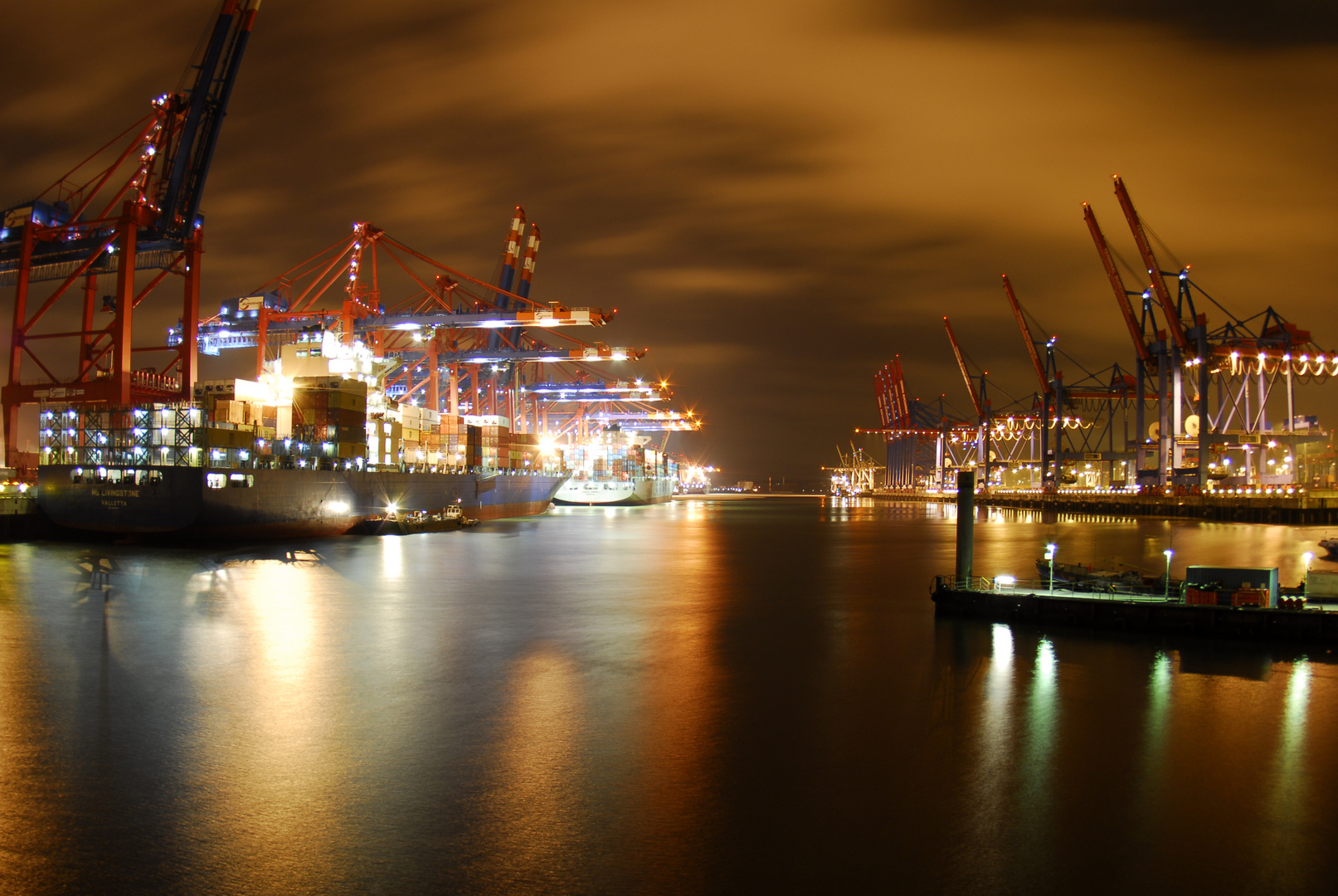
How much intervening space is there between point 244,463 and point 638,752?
32.4m

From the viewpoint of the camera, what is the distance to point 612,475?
329 feet

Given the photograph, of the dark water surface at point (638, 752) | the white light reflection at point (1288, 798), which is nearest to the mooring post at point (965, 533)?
the dark water surface at point (638, 752)

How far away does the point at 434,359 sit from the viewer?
5769cm

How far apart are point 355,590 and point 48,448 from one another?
2199 cm

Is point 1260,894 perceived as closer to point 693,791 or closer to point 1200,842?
point 1200,842

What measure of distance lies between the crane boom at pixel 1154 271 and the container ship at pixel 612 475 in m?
54.9

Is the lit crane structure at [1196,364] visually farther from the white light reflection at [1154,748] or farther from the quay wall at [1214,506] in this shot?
the white light reflection at [1154,748]

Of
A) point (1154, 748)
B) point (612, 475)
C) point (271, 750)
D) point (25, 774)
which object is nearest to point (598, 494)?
point (612, 475)

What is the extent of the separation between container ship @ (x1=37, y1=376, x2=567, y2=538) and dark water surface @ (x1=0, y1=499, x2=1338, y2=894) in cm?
1527

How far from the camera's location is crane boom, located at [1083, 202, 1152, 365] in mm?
69375

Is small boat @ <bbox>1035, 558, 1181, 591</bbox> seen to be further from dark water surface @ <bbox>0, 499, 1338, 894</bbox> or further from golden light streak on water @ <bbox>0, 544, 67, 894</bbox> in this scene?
golden light streak on water @ <bbox>0, 544, 67, 894</bbox>

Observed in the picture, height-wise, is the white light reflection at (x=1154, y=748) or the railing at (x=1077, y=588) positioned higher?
the railing at (x=1077, y=588)

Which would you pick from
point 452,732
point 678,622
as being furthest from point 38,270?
point 452,732

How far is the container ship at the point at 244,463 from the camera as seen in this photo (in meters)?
34.8
